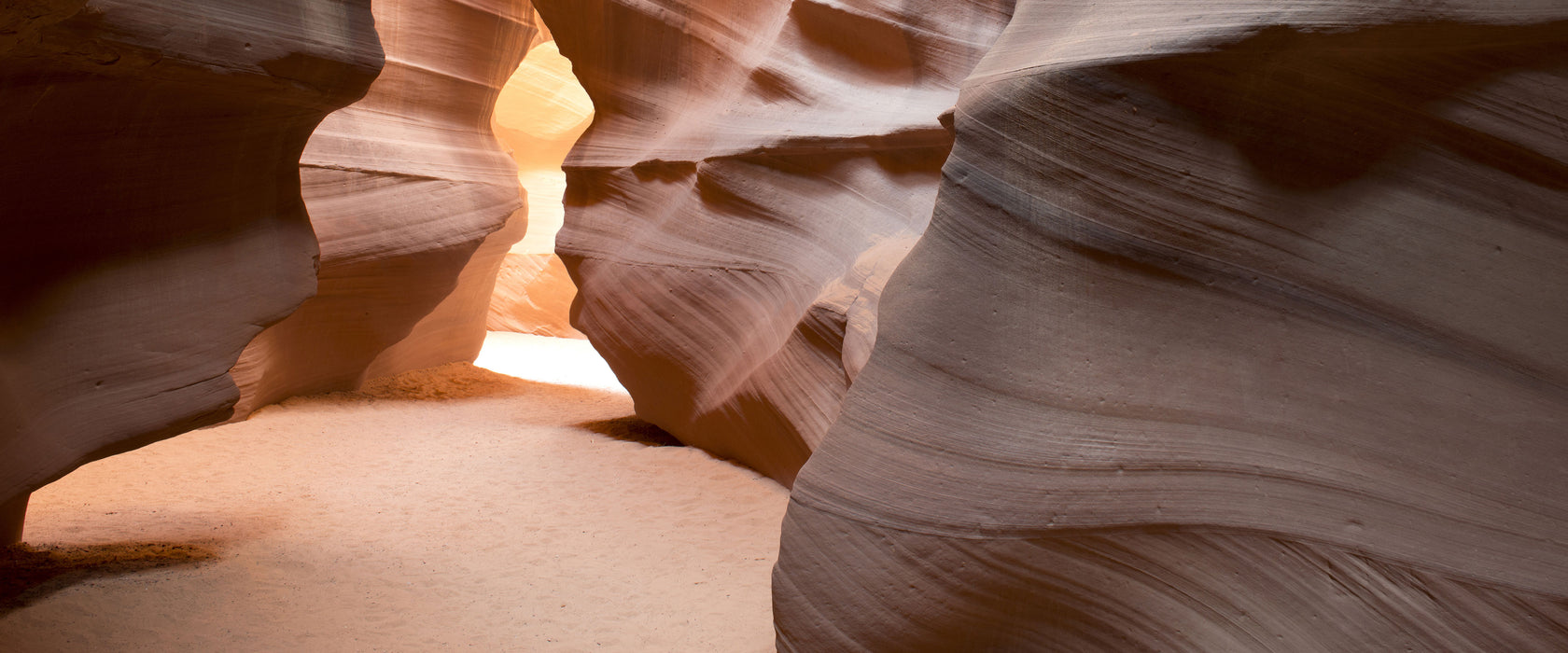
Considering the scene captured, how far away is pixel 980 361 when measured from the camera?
261 cm

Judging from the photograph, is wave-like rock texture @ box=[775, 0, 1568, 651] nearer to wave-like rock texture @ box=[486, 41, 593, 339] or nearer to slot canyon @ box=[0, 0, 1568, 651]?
slot canyon @ box=[0, 0, 1568, 651]

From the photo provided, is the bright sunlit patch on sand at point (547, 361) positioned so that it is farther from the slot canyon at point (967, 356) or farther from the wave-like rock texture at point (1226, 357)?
the wave-like rock texture at point (1226, 357)

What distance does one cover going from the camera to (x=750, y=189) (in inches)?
218

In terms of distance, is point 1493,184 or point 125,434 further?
point 125,434

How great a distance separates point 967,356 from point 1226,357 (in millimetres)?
634

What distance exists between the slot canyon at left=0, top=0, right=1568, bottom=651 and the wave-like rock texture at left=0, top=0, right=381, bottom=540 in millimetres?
13

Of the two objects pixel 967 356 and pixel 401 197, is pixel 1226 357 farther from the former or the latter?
pixel 401 197

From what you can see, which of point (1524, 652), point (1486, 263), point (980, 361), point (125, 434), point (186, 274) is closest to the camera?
point (1524, 652)

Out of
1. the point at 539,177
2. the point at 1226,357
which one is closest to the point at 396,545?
the point at 1226,357

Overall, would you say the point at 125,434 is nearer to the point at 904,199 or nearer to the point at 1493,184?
the point at 904,199

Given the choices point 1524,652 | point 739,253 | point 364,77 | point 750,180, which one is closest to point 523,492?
point 739,253

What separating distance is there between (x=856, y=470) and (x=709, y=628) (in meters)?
1.16

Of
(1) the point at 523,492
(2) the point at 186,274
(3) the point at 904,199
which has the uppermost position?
(3) the point at 904,199

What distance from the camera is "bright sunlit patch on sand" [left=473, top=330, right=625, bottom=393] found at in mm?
9922
